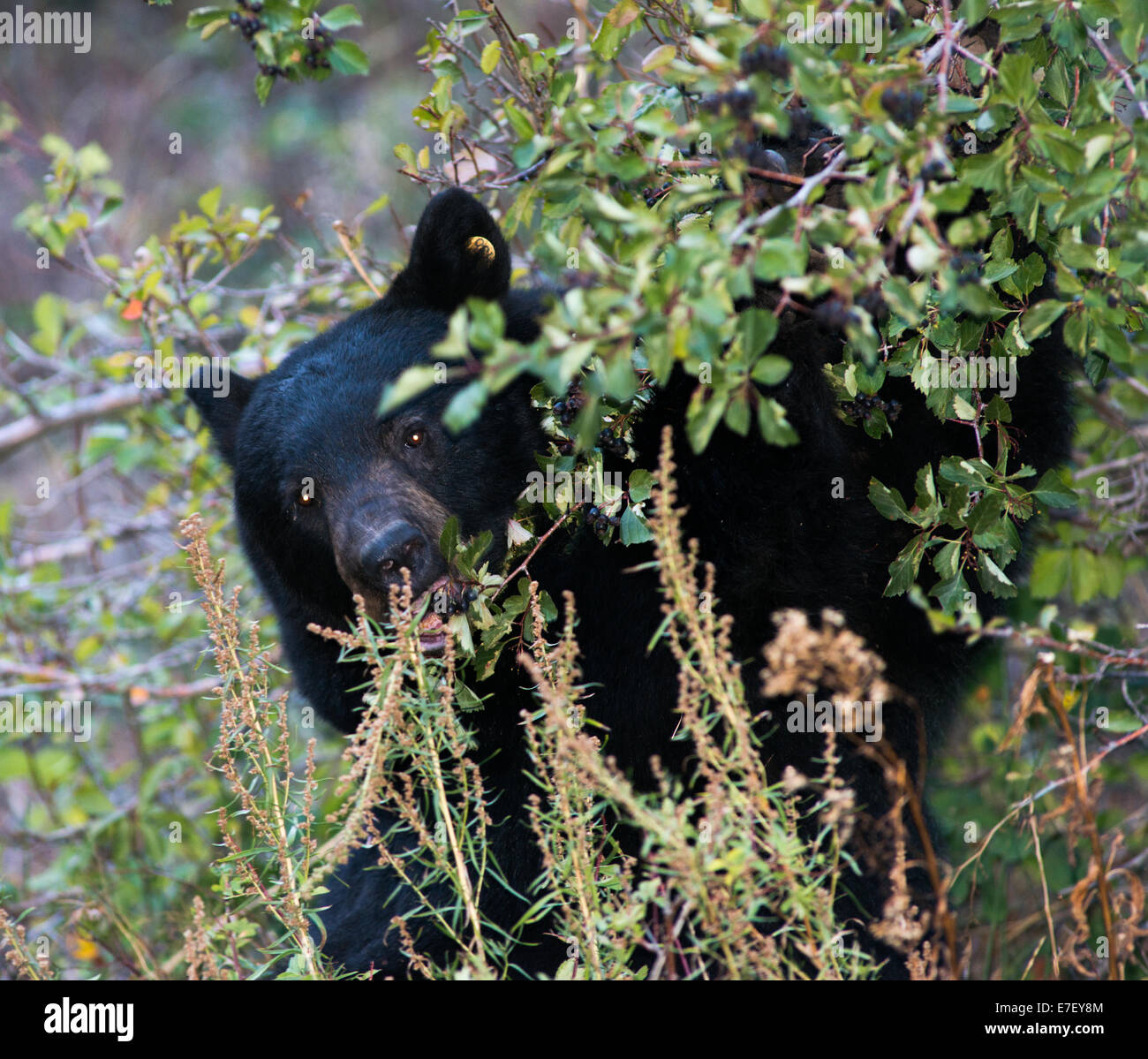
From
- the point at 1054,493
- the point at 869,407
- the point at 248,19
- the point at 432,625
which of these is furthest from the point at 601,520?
the point at 248,19

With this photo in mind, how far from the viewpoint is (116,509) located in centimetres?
730

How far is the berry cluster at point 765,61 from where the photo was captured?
6.71 feet

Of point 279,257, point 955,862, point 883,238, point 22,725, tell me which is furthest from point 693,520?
point 279,257

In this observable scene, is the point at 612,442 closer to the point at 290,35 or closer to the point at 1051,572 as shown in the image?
the point at 290,35

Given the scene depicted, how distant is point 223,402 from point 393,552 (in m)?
1.41

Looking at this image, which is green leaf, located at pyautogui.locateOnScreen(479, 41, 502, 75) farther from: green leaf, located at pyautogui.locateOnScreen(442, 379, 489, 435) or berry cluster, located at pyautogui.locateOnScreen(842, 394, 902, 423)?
green leaf, located at pyautogui.locateOnScreen(442, 379, 489, 435)

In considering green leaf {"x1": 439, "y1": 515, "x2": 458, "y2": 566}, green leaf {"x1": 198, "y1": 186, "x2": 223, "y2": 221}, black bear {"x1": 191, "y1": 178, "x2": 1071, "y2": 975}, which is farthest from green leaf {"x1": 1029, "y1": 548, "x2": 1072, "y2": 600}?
green leaf {"x1": 198, "y1": 186, "x2": 223, "y2": 221}

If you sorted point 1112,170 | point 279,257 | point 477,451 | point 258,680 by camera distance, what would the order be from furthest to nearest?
point 279,257 → point 477,451 → point 258,680 → point 1112,170

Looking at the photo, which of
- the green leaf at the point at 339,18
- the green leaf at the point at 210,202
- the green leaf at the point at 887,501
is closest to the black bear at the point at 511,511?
the green leaf at the point at 887,501

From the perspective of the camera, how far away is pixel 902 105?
2.14m

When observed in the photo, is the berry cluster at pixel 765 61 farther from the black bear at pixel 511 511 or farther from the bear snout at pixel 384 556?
the bear snout at pixel 384 556

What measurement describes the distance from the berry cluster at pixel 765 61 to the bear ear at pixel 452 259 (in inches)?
63.8
